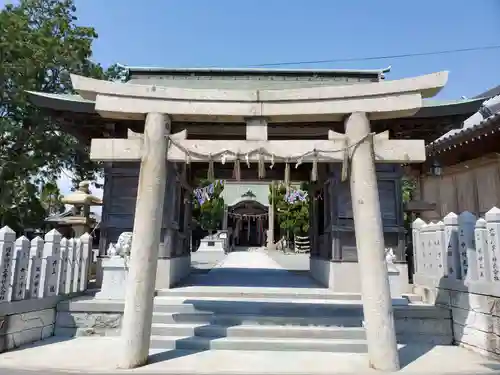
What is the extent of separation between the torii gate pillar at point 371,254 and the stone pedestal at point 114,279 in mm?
4529

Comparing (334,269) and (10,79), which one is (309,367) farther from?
(10,79)

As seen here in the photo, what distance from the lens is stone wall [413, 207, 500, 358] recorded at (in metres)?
5.42

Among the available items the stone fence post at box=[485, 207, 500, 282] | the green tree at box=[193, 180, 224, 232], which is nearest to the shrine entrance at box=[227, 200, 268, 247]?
the green tree at box=[193, 180, 224, 232]

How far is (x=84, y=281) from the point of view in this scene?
25.2 ft

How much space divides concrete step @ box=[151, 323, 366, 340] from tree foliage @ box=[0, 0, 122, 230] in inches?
296

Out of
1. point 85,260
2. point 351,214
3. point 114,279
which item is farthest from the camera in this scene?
point 351,214

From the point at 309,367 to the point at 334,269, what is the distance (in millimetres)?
3161

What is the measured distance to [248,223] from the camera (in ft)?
122

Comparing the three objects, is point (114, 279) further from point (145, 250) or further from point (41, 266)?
point (145, 250)

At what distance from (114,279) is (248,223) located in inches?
1197

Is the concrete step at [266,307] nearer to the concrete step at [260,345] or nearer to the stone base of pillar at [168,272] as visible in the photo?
the concrete step at [260,345]

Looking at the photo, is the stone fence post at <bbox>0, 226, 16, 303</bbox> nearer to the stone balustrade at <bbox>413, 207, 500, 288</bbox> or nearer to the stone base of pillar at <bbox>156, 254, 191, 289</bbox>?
the stone base of pillar at <bbox>156, 254, 191, 289</bbox>

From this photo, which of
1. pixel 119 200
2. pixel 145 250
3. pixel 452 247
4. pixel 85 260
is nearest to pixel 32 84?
pixel 119 200

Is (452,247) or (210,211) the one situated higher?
(210,211)
